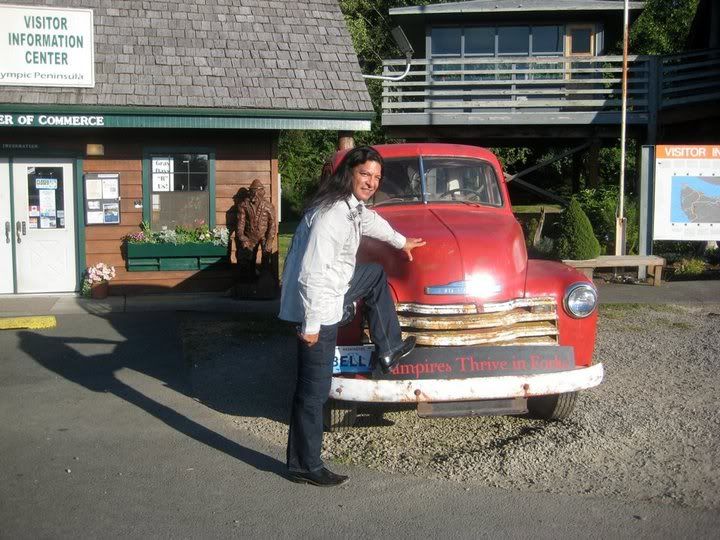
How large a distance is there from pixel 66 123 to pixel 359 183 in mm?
7554

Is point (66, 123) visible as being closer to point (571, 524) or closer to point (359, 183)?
point (359, 183)

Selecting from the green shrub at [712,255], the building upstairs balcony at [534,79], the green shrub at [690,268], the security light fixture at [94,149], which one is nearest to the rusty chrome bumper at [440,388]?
the security light fixture at [94,149]

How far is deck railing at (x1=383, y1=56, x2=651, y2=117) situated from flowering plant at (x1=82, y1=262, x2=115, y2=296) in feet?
31.4

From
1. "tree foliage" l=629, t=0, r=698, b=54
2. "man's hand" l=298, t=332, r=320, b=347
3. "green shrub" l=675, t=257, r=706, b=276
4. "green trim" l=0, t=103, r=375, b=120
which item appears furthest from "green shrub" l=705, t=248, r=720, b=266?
"tree foliage" l=629, t=0, r=698, b=54

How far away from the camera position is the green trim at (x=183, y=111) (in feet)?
37.3

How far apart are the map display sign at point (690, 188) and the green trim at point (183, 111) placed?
4.75 meters

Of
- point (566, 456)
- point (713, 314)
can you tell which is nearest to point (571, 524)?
point (566, 456)

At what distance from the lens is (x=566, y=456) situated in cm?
567

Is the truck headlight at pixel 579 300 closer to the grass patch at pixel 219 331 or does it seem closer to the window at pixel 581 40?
the grass patch at pixel 219 331

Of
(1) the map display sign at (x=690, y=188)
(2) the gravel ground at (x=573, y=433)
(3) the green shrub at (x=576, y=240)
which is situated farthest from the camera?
(1) the map display sign at (x=690, y=188)

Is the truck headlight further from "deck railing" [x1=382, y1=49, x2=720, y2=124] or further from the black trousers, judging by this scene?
"deck railing" [x1=382, y1=49, x2=720, y2=124]

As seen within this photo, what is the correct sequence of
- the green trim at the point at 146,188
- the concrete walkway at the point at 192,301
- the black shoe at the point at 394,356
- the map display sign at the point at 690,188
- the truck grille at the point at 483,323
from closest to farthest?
the black shoe at the point at 394,356, the truck grille at the point at 483,323, the concrete walkway at the point at 192,301, the green trim at the point at 146,188, the map display sign at the point at 690,188

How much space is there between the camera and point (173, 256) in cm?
1262

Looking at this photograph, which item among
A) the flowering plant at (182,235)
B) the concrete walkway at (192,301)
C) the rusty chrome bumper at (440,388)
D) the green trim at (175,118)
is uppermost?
the green trim at (175,118)
